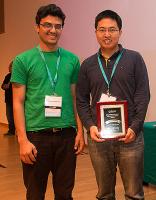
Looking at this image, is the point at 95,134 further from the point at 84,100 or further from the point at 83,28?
the point at 83,28

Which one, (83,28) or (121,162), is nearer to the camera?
(121,162)

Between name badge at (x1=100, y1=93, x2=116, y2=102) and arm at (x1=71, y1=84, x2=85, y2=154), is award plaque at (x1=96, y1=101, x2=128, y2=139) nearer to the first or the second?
name badge at (x1=100, y1=93, x2=116, y2=102)

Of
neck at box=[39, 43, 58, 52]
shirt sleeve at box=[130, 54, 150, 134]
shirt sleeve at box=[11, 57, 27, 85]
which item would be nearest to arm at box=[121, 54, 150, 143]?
shirt sleeve at box=[130, 54, 150, 134]

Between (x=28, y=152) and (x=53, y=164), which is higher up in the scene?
(x=28, y=152)

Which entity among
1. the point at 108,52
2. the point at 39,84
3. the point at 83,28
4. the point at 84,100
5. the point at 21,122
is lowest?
the point at 21,122

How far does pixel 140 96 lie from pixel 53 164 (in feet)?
2.38

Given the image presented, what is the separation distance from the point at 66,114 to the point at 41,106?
18 centimetres

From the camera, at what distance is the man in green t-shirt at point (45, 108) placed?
226 cm

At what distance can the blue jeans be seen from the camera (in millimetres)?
2291

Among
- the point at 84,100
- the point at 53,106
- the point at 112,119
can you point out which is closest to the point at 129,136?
the point at 112,119

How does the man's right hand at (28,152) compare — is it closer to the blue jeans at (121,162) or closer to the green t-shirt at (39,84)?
the green t-shirt at (39,84)

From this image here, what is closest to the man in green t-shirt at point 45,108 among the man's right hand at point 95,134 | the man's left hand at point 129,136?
the man's right hand at point 95,134

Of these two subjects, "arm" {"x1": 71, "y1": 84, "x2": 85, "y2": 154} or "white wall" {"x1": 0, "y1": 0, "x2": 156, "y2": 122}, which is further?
"white wall" {"x1": 0, "y1": 0, "x2": 156, "y2": 122}

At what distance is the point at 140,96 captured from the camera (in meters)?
2.27
